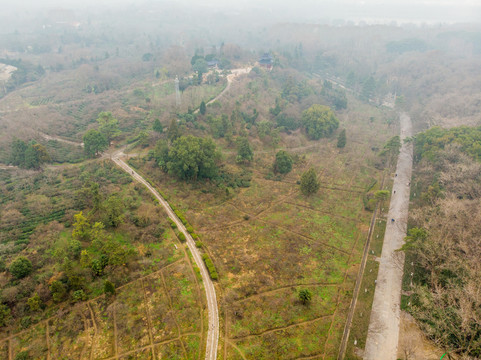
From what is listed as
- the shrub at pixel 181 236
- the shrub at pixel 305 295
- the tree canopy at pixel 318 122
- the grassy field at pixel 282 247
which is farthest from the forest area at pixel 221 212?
the shrub at pixel 181 236

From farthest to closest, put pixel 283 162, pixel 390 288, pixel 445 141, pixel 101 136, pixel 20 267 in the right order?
1. pixel 283 162
2. pixel 445 141
3. pixel 101 136
4. pixel 390 288
5. pixel 20 267

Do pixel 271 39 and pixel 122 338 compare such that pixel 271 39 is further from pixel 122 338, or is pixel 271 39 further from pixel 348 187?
pixel 122 338

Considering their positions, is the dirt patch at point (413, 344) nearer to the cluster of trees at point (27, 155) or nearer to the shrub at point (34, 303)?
the shrub at point (34, 303)

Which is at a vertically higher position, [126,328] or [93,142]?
[93,142]

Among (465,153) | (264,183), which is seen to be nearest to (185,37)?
(264,183)

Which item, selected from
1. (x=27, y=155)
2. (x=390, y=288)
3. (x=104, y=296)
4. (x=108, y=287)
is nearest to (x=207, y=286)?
(x=108, y=287)

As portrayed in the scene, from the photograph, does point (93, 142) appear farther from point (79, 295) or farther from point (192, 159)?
point (79, 295)
